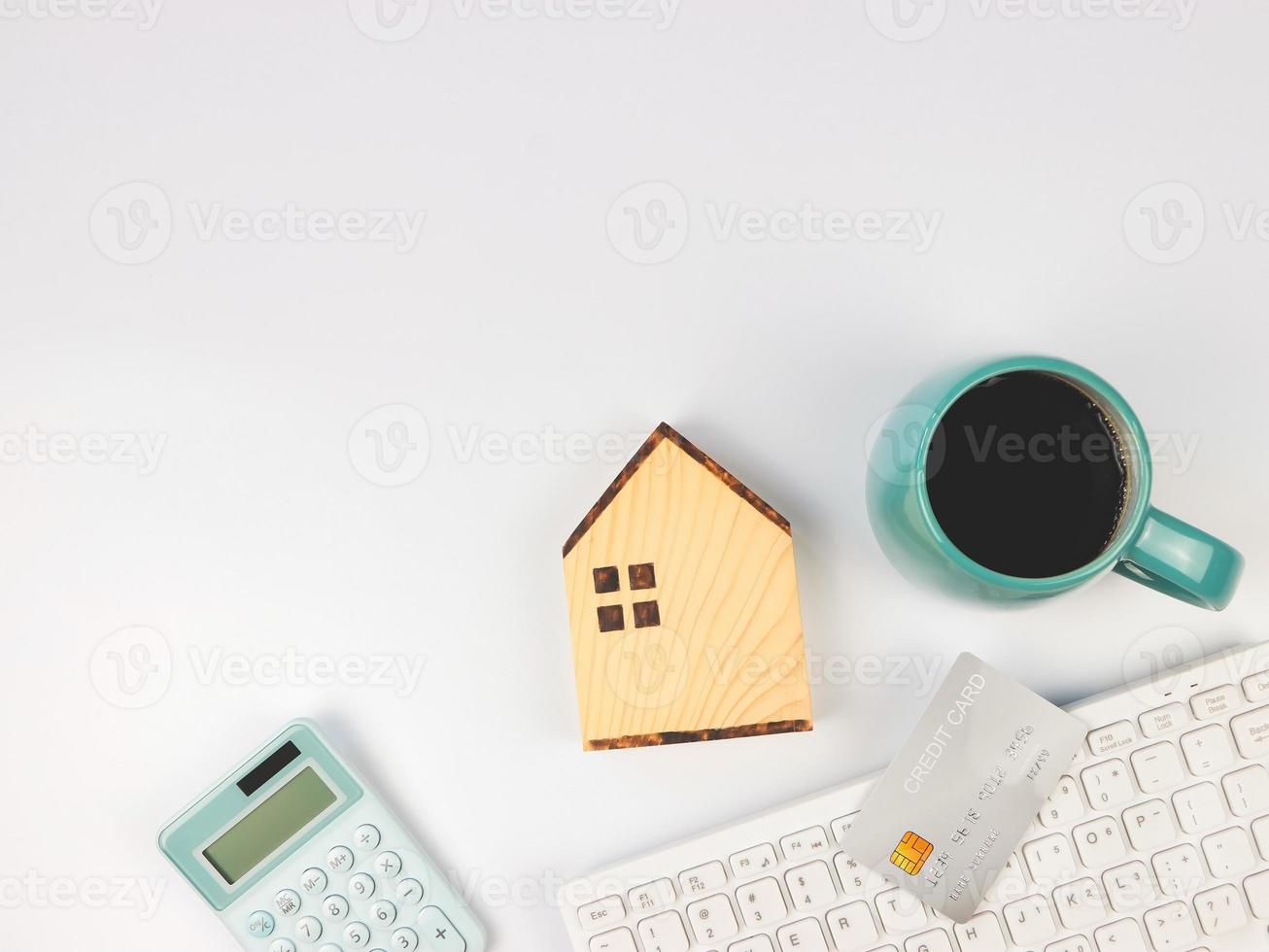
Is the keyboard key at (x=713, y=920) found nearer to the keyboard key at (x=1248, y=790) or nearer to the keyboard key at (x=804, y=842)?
the keyboard key at (x=804, y=842)

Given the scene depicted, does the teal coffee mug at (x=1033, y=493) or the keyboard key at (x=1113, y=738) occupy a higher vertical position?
the teal coffee mug at (x=1033, y=493)

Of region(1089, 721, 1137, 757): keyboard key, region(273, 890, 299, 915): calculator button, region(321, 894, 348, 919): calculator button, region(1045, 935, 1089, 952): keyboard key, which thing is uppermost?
region(1089, 721, 1137, 757): keyboard key

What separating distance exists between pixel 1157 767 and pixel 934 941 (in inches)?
6.7

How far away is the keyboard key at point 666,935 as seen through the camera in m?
0.58

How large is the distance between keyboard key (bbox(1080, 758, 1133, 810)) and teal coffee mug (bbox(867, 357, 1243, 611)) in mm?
124

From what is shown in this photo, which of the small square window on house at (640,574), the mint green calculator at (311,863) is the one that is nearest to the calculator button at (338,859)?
the mint green calculator at (311,863)

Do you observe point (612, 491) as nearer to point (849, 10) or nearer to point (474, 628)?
point (474, 628)

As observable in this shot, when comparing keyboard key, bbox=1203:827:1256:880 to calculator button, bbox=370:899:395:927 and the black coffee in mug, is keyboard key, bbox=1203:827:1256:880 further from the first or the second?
calculator button, bbox=370:899:395:927

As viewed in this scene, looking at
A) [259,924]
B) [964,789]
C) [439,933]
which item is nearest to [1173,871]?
[964,789]

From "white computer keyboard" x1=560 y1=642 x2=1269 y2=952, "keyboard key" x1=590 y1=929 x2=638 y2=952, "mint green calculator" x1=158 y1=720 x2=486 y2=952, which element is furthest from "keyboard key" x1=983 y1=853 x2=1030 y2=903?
"mint green calculator" x1=158 y1=720 x2=486 y2=952

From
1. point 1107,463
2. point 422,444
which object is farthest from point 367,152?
point 1107,463

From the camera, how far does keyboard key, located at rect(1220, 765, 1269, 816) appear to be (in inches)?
22.3

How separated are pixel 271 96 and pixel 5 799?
511 millimetres

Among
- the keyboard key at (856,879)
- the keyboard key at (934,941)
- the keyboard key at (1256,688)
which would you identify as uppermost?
the keyboard key at (1256,688)
